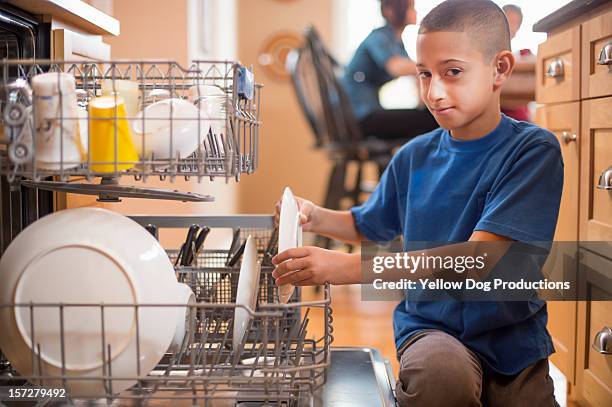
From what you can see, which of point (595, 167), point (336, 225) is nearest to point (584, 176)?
point (595, 167)

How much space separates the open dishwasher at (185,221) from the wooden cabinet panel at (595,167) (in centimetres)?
45

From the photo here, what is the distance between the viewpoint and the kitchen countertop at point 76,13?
105 centimetres

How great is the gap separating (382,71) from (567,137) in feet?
6.35

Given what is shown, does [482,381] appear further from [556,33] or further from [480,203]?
[556,33]

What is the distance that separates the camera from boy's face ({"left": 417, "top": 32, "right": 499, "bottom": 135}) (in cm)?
112

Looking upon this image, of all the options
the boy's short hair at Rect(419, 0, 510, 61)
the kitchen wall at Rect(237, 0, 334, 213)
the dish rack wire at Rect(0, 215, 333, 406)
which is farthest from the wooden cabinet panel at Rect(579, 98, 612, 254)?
the kitchen wall at Rect(237, 0, 334, 213)

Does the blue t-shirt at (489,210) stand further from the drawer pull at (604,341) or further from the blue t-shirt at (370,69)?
the blue t-shirt at (370,69)

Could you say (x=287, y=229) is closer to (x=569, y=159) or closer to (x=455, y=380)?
(x=455, y=380)

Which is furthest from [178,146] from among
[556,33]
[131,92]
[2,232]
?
[556,33]

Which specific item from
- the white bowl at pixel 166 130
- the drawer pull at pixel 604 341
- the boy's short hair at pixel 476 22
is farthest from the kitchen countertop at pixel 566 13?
the white bowl at pixel 166 130

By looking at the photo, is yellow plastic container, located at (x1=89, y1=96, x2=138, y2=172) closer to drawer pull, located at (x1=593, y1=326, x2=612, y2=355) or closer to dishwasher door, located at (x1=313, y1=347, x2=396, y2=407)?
dishwasher door, located at (x1=313, y1=347, x2=396, y2=407)

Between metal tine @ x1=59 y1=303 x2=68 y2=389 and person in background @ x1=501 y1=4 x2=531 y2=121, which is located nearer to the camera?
metal tine @ x1=59 y1=303 x2=68 y2=389

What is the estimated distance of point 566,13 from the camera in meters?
1.38

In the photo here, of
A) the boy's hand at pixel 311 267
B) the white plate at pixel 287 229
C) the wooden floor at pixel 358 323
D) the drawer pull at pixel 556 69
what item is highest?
the drawer pull at pixel 556 69
